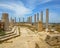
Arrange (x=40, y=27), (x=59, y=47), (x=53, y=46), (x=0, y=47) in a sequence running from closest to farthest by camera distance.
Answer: (x=59, y=47), (x=53, y=46), (x=0, y=47), (x=40, y=27)

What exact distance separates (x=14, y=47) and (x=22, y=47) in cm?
56

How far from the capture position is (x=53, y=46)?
7227 millimetres

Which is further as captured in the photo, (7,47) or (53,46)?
(7,47)

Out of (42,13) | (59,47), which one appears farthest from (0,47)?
(42,13)

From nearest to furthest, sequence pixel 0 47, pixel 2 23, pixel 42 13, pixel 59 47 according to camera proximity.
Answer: pixel 59 47
pixel 0 47
pixel 2 23
pixel 42 13

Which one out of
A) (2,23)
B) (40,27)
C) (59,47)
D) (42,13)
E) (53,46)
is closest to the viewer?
(59,47)

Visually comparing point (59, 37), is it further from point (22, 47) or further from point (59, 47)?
point (22, 47)

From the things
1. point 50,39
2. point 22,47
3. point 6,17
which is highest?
point 6,17

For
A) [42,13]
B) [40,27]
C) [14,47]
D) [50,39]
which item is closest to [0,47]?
[14,47]

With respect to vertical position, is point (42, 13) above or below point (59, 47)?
above

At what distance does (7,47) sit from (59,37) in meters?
3.64

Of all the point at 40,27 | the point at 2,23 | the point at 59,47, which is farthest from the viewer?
the point at 40,27

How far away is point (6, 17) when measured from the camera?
1644cm

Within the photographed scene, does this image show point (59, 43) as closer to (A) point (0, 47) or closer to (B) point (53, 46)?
(B) point (53, 46)
